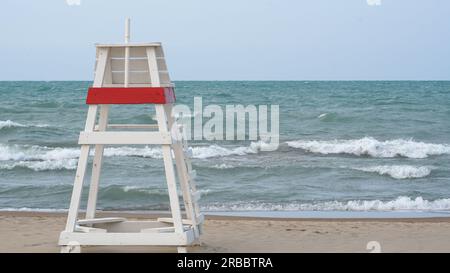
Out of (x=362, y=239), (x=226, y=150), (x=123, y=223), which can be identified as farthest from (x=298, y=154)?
(x=123, y=223)

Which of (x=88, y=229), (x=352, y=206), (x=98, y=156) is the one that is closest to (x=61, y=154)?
(x=352, y=206)

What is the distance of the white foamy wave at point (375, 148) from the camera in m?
23.2

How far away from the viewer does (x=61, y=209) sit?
1349 centimetres

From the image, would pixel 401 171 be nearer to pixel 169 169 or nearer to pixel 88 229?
pixel 169 169

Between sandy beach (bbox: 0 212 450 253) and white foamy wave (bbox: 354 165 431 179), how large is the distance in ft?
20.9

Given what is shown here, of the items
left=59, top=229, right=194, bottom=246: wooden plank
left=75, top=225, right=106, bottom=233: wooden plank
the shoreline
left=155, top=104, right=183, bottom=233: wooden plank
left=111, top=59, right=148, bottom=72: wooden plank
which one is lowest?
the shoreline

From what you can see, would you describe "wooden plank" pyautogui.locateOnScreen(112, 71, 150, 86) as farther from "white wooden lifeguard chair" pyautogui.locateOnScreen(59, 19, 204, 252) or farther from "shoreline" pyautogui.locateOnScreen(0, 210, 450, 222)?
"shoreline" pyautogui.locateOnScreen(0, 210, 450, 222)

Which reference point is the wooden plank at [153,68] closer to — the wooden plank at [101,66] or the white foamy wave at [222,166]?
the wooden plank at [101,66]

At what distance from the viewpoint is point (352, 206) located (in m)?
13.8

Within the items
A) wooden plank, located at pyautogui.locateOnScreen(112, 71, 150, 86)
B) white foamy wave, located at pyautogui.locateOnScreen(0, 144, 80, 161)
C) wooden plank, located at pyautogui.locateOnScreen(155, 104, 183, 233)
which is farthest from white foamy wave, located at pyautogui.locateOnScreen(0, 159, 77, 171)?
wooden plank, located at pyautogui.locateOnScreen(155, 104, 183, 233)

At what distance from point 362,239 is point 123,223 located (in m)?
3.03

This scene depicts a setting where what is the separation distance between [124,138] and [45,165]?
12796 millimetres

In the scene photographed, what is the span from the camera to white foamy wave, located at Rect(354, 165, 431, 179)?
60.0 feet
